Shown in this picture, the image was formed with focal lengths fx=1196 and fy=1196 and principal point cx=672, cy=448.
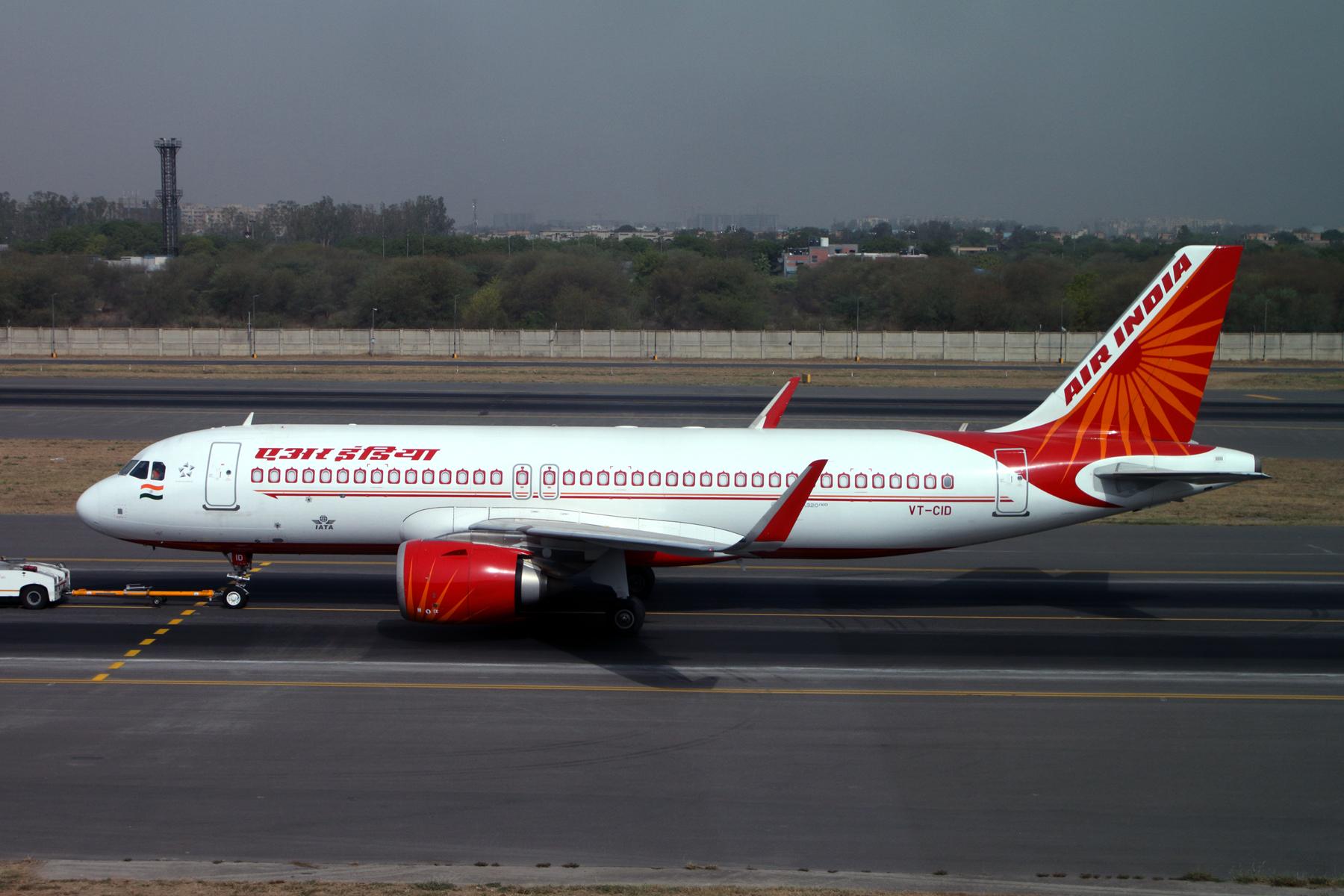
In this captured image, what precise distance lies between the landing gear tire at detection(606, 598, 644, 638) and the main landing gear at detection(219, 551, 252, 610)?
26.6 ft

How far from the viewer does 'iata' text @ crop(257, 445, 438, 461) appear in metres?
25.4

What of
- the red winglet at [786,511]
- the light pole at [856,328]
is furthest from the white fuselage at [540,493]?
the light pole at [856,328]

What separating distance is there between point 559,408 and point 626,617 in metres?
38.2

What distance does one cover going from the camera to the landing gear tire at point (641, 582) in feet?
87.0

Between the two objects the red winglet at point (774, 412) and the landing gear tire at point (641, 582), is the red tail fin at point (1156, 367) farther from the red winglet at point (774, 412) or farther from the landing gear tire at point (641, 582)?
the landing gear tire at point (641, 582)

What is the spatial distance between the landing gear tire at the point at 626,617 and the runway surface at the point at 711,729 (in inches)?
18.8

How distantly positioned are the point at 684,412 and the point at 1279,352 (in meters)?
65.5

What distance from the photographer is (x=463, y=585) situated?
22.1 meters

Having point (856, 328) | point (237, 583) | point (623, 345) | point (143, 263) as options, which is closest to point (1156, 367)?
point (237, 583)

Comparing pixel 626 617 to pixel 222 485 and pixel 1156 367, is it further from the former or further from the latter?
pixel 1156 367

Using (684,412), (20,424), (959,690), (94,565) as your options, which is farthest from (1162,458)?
(20,424)

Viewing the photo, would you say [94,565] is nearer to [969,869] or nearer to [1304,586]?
[969,869]

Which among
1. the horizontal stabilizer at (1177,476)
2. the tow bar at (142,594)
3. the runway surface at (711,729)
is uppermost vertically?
the horizontal stabilizer at (1177,476)

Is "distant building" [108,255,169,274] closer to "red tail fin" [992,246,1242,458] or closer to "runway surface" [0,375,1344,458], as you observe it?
"runway surface" [0,375,1344,458]
